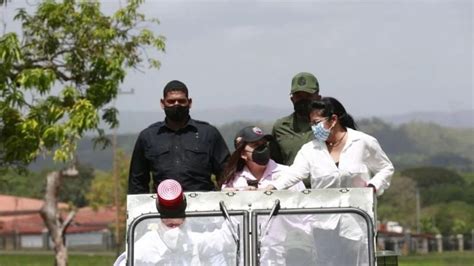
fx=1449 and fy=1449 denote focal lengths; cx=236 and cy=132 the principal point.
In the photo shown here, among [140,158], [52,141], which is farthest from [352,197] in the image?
[52,141]

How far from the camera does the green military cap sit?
34.9ft

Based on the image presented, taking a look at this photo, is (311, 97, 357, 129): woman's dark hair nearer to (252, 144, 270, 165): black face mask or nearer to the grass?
(252, 144, 270, 165): black face mask

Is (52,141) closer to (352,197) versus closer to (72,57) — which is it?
(72,57)

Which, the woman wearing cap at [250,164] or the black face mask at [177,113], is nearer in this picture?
the woman wearing cap at [250,164]

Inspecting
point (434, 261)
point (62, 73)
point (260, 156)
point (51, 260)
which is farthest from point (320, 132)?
point (51, 260)

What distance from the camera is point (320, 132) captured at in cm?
954

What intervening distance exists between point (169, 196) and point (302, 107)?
230cm

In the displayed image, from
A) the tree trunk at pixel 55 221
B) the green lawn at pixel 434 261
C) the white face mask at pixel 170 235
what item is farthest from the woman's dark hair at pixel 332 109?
the green lawn at pixel 434 261

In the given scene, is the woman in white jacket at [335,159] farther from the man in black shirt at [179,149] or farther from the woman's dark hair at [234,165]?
the man in black shirt at [179,149]

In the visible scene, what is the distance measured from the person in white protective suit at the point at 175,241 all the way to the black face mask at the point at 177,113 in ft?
4.69

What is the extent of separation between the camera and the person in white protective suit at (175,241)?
348 inches

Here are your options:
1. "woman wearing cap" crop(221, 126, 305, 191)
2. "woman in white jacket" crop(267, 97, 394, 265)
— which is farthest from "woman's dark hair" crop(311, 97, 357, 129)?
"woman wearing cap" crop(221, 126, 305, 191)

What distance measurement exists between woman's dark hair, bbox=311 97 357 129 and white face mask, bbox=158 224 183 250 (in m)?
1.34

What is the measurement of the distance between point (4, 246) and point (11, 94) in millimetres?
125294
